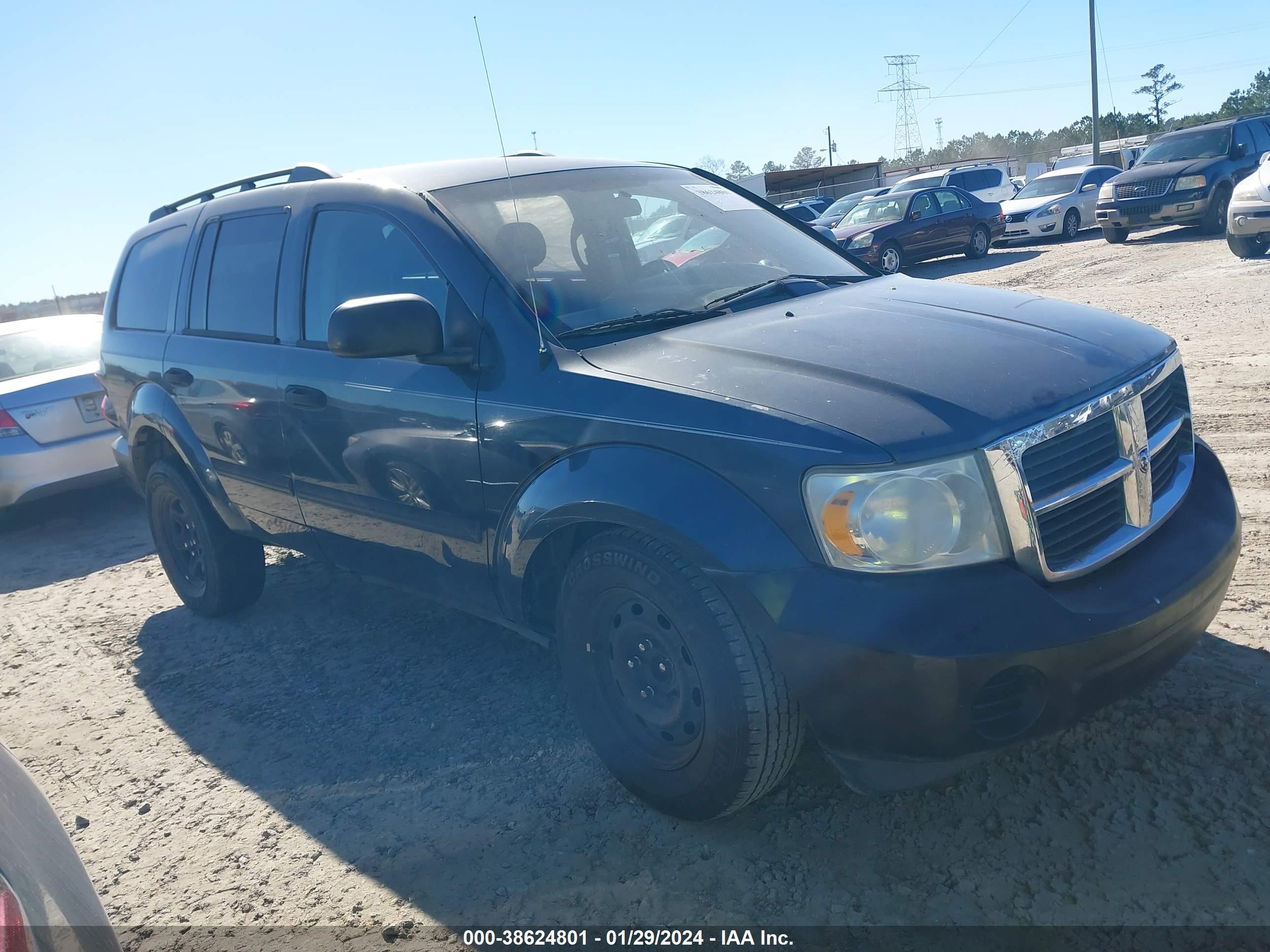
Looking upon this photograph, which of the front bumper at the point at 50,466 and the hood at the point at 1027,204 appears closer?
the front bumper at the point at 50,466

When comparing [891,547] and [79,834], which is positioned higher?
[891,547]

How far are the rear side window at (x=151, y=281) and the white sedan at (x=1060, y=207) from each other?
59.7 feet

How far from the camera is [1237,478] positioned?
4762 millimetres

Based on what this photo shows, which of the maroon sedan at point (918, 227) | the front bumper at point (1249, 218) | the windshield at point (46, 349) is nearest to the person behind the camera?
the windshield at point (46, 349)

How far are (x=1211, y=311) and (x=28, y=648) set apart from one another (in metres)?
9.59

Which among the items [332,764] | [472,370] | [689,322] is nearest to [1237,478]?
[689,322]

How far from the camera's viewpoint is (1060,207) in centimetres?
1972

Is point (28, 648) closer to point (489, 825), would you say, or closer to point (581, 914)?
point (489, 825)

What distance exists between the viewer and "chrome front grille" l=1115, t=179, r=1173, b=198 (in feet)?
51.3

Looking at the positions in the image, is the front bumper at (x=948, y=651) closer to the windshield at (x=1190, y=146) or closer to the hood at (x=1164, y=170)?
the hood at (x=1164, y=170)

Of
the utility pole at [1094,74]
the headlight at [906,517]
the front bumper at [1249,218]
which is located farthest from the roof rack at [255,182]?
the utility pole at [1094,74]

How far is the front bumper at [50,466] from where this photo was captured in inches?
269

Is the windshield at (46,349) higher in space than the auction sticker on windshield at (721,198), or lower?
lower

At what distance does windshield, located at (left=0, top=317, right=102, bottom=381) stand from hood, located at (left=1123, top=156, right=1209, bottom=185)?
1543 centimetres
